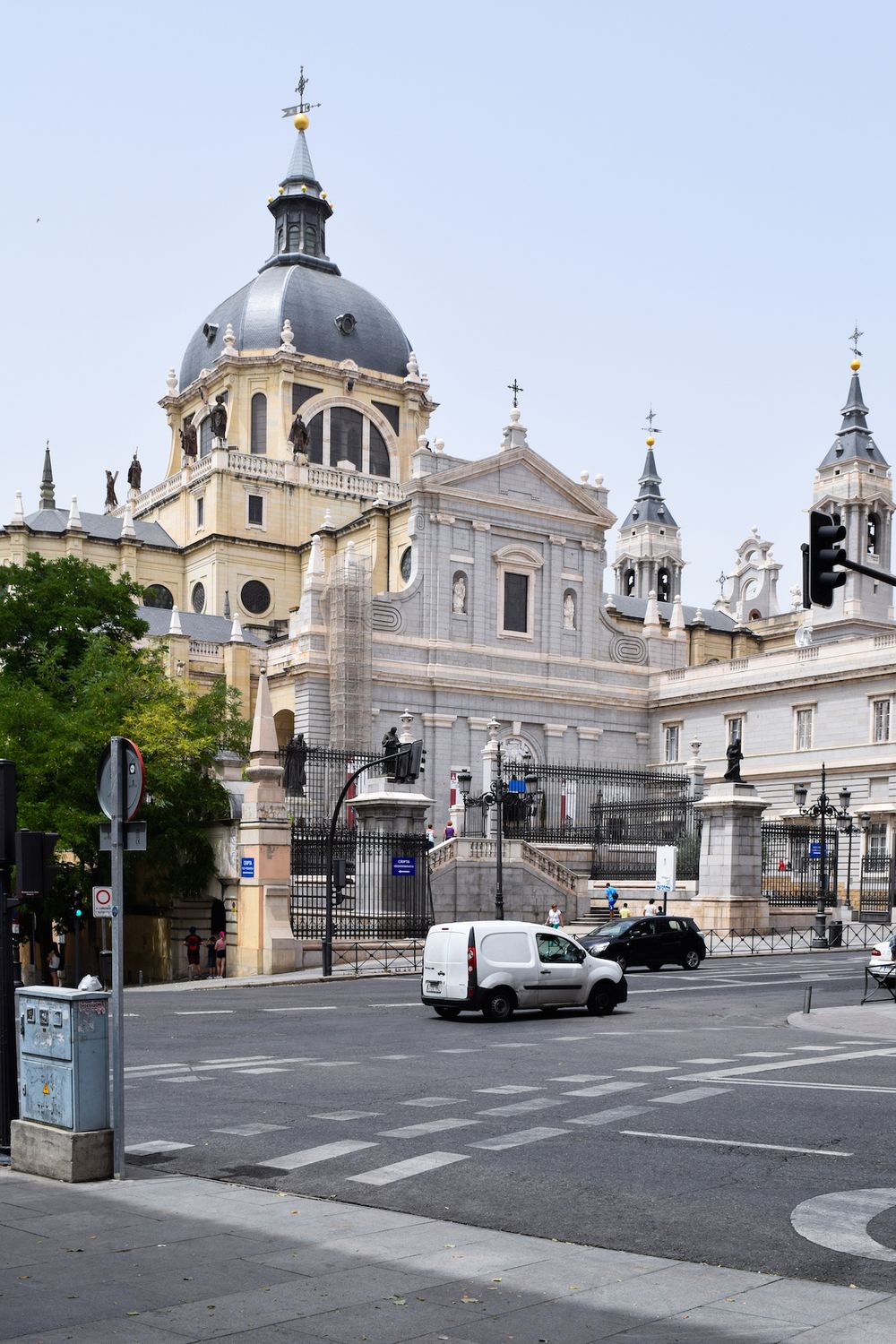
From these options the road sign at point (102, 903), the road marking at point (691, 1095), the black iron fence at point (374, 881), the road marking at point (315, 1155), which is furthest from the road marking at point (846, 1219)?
the black iron fence at point (374, 881)

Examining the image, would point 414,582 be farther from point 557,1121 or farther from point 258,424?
point 557,1121

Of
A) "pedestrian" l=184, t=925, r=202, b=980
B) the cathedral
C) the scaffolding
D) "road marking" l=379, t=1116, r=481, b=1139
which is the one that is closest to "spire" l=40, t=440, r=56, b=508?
the cathedral

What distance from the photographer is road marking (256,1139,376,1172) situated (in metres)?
10.8

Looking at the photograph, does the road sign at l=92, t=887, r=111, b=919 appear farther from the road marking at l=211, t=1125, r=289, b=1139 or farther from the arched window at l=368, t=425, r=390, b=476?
the arched window at l=368, t=425, r=390, b=476

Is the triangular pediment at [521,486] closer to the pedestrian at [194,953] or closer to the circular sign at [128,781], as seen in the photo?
the pedestrian at [194,953]

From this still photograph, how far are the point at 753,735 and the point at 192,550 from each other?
104 ft

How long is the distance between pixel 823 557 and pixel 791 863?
34075mm

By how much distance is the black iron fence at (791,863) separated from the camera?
46.8 meters

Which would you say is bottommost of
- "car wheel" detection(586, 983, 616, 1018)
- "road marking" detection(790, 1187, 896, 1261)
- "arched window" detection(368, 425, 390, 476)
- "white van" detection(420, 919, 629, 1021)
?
"car wheel" detection(586, 983, 616, 1018)

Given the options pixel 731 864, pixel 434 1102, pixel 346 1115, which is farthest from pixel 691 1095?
pixel 731 864

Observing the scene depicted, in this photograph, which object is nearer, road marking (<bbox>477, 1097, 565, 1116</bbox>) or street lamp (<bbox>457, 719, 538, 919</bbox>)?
road marking (<bbox>477, 1097, 565, 1116</bbox>)

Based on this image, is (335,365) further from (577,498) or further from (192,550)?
(577,498)

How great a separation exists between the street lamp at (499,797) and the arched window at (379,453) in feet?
120

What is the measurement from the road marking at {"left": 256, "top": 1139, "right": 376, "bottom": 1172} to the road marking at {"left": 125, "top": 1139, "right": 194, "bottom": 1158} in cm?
98
